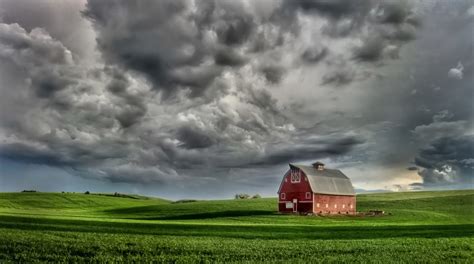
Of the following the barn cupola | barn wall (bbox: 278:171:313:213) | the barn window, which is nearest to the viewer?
barn wall (bbox: 278:171:313:213)

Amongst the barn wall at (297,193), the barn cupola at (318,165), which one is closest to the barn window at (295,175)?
the barn wall at (297,193)

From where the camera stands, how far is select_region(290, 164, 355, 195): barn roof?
289ft

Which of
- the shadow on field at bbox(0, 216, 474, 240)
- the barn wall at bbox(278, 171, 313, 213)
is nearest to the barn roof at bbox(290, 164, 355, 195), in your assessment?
the barn wall at bbox(278, 171, 313, 213)

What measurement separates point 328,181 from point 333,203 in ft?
13.7

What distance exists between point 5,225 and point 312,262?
32089mm

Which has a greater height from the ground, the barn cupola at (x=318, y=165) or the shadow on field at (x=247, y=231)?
the barn cupola at (x=318, y=165)

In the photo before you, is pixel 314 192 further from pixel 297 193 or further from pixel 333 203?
pixel 333 203

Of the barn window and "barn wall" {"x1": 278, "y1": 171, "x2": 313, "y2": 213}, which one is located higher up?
the barn window

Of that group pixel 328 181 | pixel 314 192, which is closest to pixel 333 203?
pixel 328 181

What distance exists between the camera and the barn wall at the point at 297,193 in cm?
8650

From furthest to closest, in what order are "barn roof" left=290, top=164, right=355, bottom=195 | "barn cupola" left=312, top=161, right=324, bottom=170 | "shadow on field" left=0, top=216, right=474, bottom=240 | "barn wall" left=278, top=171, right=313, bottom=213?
1. "barn cupola" left=312, top=161, right=324, bottom=170
2. "barn roof" left=290, top=164, right=355, bottom=195
3. "barn wall" left=278, top=171, right=313, bottom=213
4. "shadow on field" left=0, top=216, right=474, bottom=240

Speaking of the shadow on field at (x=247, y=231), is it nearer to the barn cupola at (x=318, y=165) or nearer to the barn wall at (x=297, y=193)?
the barn wall at (x=297, y=193)

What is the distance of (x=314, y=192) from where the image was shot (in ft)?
283

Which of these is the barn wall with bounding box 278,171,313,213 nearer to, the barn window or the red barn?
the red barn
